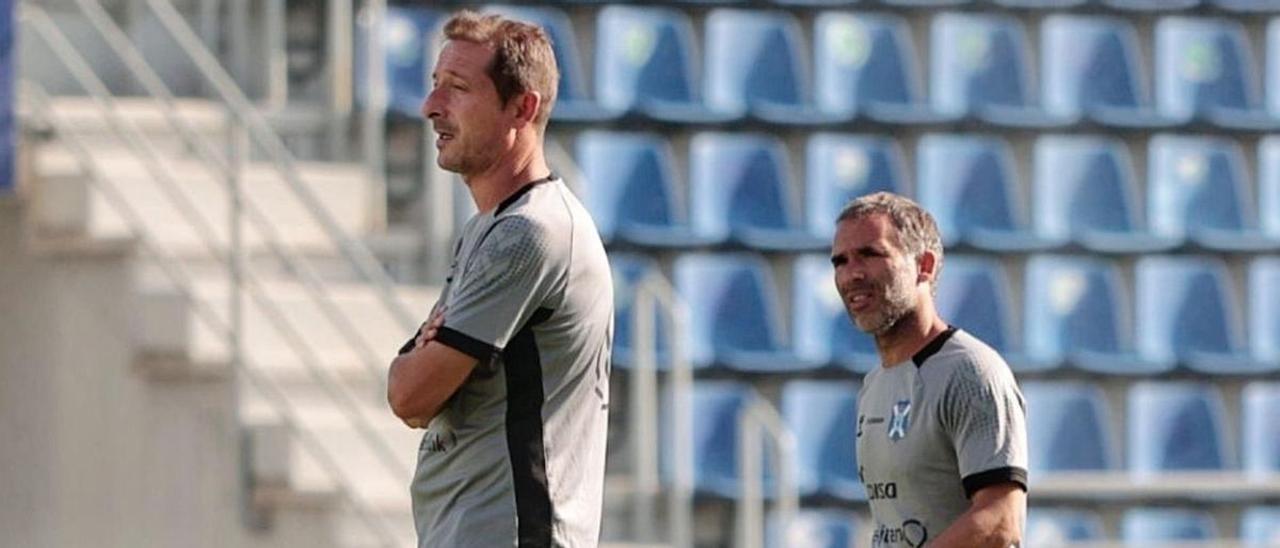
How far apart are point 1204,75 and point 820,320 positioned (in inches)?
78.3

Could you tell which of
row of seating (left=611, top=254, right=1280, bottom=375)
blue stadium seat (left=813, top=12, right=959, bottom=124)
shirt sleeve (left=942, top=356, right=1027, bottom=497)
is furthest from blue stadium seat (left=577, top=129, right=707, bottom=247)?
shirt sleeve (left=942, top=356, right=1027, bottom=497)

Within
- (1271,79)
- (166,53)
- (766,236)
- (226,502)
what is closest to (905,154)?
(766,236)

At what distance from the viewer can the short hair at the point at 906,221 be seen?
12.1 ft

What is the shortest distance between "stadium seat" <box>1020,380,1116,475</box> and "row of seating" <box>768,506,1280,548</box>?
179 mm

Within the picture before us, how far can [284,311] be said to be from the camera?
7082mm

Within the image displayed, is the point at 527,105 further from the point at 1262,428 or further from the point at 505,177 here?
the point at 1262,428

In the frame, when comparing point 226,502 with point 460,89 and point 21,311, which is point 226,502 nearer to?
point 21,311

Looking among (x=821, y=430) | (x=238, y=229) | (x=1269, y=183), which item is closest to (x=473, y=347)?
(x=238, y=229)

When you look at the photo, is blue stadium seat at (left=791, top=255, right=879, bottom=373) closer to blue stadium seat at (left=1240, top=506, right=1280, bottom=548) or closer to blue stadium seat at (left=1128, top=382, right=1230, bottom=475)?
blue stadium seat at (left=1128, top=382, right=1230, bottom=475)

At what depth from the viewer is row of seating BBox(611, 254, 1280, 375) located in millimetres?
8898

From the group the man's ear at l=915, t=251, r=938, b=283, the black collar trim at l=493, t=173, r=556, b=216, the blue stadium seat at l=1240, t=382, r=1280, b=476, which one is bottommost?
the blue stadium seat at l=1240, t=382, r=1280, b=476

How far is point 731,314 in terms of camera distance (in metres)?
8.91

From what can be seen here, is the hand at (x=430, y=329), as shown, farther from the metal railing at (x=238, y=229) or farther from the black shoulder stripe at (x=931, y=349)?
the metal railing at (x=238, y=229)

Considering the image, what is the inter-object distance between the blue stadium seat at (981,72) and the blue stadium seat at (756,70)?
0.53 metres
